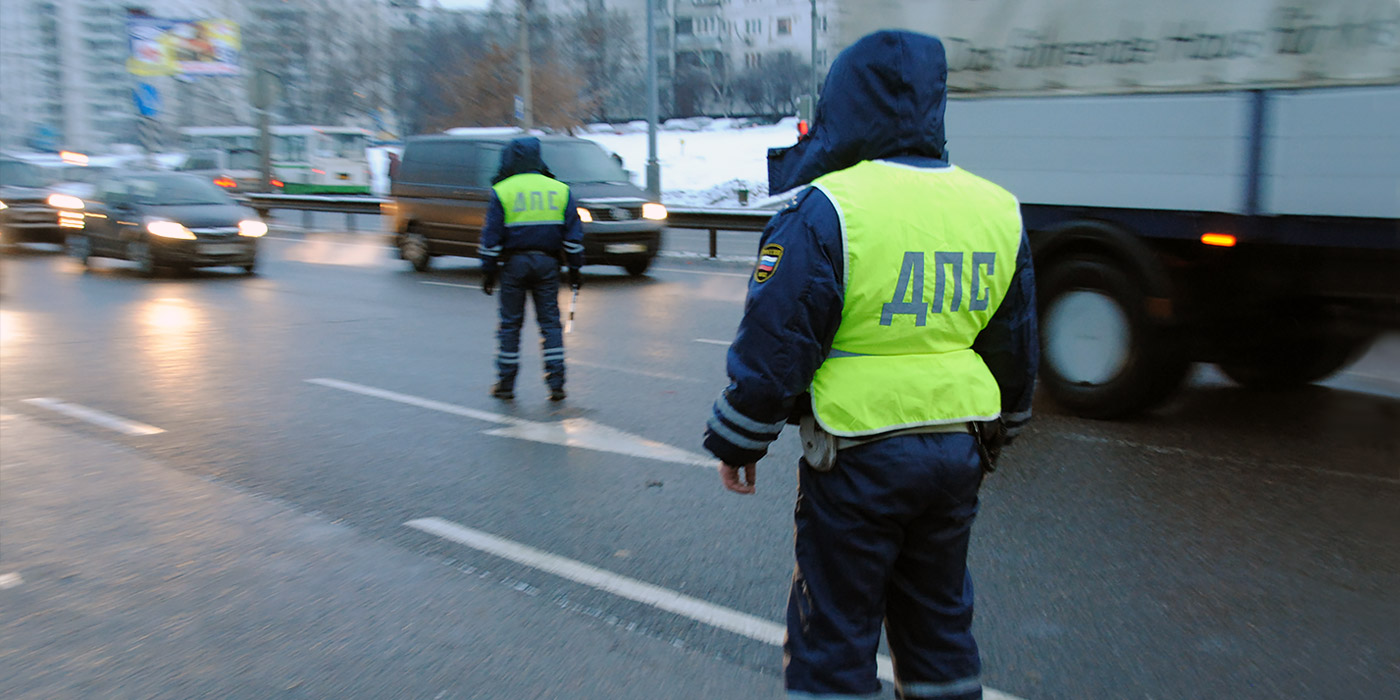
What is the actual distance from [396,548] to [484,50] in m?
55.6

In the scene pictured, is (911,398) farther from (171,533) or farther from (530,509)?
(171,533)

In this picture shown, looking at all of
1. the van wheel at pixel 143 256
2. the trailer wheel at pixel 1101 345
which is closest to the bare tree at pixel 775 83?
the van wheel at pixel 143 256

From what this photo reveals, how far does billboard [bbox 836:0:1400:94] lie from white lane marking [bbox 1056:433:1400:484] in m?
1.95

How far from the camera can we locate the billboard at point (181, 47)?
50562 millimetres

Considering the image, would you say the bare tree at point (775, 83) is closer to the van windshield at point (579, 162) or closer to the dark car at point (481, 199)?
the dark car at point (481, 199)

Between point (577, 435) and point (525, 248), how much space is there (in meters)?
1.60

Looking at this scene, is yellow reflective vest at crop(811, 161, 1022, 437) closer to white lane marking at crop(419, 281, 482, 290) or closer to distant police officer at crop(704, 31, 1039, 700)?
distant police officer at crop(704, 31, 1039, 700)

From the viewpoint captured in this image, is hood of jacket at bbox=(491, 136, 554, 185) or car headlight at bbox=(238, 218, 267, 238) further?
car headlight at bbox=(238, 218, 267, 238)

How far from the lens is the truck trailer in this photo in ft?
19.8

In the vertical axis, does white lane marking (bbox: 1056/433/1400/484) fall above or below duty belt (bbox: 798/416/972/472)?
below

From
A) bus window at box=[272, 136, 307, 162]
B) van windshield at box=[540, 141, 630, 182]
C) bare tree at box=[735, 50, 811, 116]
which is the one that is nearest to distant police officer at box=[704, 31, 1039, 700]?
van windshield at box=[540, 141, 630, 182]

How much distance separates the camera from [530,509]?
18.2 feet

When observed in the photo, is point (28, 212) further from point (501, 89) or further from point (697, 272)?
point (501, 89)

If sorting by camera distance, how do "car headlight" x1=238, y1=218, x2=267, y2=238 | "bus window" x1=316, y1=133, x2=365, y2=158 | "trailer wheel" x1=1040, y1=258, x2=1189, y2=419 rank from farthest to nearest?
"bus window" x1=316, y1=133, x2=365, y2=158 → "car headlight" x1=238, y1=218, x2=267, y2=238 → "trailer wheel" x1=1040, y1=258, x2=1189, y2=419
